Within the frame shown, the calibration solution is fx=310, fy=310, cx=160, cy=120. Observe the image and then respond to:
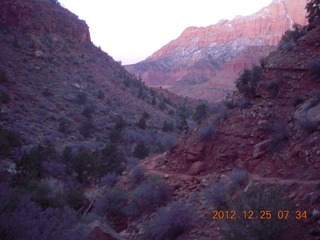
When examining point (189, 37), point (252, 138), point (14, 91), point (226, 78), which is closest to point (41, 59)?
point (14, 91)

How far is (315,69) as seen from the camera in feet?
31.5

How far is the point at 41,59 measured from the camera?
3319 cm

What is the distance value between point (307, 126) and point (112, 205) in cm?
630

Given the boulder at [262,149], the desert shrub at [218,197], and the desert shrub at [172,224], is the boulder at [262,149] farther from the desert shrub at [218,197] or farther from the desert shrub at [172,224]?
the desert shrub at [172,224]

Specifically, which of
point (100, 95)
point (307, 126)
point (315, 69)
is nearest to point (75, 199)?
point (307, 126)

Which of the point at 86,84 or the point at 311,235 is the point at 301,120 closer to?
the point at 311,235

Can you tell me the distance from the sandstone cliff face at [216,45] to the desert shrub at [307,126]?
7879 cm

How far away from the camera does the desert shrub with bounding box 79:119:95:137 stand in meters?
24.0

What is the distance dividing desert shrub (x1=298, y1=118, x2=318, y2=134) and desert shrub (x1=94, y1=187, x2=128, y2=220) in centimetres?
580

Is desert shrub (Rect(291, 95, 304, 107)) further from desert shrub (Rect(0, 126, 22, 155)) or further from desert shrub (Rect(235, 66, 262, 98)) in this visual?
desert shrub (Rect(0, 126, 22, 155))

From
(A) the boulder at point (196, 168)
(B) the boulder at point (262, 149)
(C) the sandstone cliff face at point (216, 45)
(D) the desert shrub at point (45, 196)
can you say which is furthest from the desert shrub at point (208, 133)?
(C) the sandstone cliff face at point (216, 45)

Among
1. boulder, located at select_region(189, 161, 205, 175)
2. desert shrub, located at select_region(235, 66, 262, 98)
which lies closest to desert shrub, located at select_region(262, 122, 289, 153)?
desert shrub, located at select_region(235, 66, 262, 98)

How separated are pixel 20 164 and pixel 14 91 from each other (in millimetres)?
14108

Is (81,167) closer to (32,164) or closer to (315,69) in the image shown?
(32,164)
